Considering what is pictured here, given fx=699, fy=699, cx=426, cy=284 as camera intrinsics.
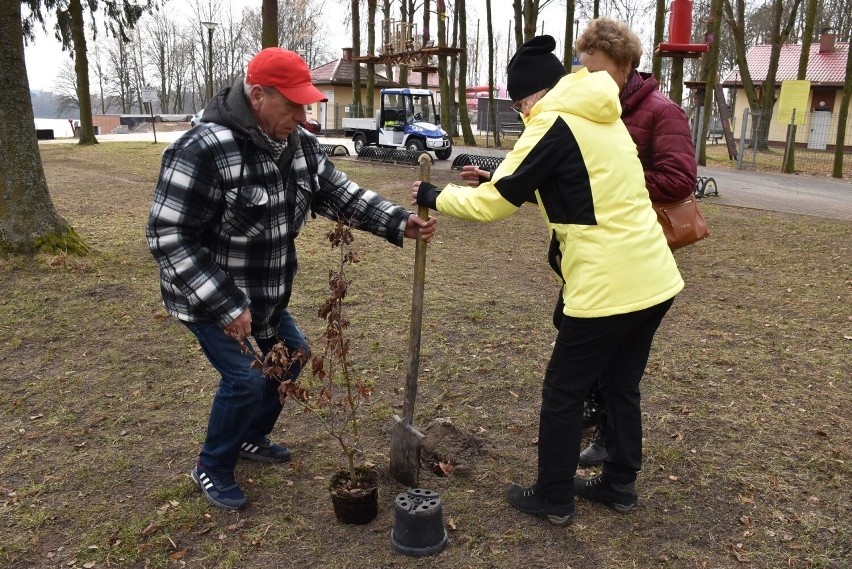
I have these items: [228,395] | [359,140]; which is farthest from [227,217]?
[359,140]

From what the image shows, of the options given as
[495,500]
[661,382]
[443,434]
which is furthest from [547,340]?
[495,500]

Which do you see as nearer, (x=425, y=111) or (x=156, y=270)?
(x=156, y=270)

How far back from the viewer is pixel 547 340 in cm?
522

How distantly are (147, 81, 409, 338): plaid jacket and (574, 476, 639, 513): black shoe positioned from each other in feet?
5.11

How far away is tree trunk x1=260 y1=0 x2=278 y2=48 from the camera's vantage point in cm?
1263

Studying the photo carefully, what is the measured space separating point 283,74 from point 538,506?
Result: 2.00m

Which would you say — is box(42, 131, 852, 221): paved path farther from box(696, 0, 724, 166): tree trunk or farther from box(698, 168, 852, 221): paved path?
box(696, 0, 724, 166): tree trunk

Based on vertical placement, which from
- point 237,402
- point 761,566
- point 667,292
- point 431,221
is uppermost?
point 431,221

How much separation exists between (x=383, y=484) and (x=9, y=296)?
445cm

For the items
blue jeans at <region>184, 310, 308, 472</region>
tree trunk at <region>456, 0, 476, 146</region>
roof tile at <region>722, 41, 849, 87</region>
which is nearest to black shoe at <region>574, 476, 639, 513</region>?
blue jeans at <region>184, 310, 308, 472</region>

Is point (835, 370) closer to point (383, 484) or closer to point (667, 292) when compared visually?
point (667, 292)

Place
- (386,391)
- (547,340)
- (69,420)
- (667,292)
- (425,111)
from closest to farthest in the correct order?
1. (667,292)
2. (69,420)
3. (386,391)
4. (547,340)
5. (425,111)

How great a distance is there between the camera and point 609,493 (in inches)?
119

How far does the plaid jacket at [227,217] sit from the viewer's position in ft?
8.35
